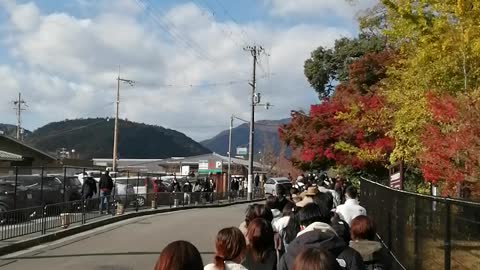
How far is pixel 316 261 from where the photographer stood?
3.27 m

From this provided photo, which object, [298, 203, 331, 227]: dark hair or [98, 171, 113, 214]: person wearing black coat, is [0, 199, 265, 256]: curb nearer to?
[98, 171, 113, 214]: person wearing black coat

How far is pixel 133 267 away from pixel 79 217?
31.8 feet

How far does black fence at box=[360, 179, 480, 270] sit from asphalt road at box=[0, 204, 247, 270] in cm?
466

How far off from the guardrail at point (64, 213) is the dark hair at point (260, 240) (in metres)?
12.1

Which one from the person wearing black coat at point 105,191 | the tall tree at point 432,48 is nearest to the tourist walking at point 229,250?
the tall tree at point 432,48

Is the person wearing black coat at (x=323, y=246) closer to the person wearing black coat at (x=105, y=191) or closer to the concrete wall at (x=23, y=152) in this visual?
the person wearing black coat at (x=105, y=191)

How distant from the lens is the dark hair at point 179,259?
3559 mm

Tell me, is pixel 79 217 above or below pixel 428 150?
below

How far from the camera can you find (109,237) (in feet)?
61.3

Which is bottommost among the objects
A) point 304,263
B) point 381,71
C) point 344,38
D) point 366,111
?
point 304,263

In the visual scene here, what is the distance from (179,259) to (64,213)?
1722cm

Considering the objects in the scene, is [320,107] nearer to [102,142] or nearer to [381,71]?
[381,71]

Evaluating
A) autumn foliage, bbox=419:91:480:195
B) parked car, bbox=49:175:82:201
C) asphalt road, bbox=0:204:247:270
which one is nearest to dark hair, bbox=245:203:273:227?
asphalt road, bbox=0:204:247:270

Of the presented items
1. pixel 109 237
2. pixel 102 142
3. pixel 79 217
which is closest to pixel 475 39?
pixel 109 237
